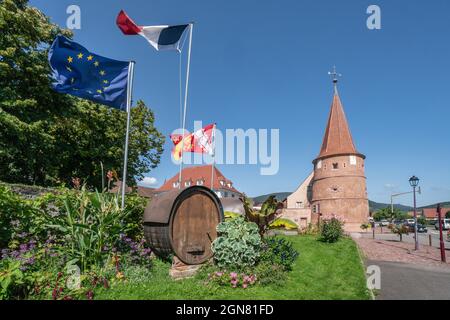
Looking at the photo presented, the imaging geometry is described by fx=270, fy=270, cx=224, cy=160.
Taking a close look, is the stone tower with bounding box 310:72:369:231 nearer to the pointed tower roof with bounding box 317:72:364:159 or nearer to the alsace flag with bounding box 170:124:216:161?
the pointed tower roof with bounding box 317:72:364:159

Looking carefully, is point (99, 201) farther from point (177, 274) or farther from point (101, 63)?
point (101, 63)

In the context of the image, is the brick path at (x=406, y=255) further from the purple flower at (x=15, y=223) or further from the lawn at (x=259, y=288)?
the purple flower at (x=15, y=223)

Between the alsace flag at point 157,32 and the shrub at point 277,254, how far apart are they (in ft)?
26.4

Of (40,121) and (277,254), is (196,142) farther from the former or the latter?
(277,254)

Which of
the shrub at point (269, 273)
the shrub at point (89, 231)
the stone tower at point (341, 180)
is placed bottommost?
the shrub at point (269, 273)

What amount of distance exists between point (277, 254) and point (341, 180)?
3388 centimetres

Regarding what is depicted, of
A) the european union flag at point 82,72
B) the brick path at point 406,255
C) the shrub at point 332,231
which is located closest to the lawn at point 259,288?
the brick path at point 406,255

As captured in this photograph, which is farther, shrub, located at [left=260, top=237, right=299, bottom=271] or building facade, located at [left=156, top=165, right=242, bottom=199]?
building facade, located at [left=156, top=165, right=242, bottom=199]

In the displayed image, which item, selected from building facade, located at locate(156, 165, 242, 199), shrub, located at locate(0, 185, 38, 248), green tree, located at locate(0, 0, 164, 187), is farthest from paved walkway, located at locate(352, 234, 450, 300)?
building facade, located at locate(156, 165, 242, 199)

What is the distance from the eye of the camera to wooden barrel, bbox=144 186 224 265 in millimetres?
6332

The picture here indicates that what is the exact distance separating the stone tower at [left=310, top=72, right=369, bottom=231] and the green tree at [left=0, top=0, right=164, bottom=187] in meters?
27.7

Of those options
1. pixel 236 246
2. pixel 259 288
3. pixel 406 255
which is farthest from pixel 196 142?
pixel 406 255

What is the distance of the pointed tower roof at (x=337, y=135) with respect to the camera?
39.5 meters
